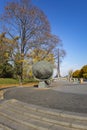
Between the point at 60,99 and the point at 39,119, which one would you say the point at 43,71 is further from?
the point at 39,119

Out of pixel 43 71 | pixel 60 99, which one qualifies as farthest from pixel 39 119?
pixel 43 71

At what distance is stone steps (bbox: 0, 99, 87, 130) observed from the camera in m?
4.89

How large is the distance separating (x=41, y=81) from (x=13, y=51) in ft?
38.4

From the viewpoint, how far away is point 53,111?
5652 mm

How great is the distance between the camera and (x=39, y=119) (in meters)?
5.63

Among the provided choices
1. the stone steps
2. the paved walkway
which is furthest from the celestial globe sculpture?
the stone steps

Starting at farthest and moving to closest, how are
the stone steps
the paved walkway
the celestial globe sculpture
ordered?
the celestial globe sculpture → the paved walkway → the stone steps

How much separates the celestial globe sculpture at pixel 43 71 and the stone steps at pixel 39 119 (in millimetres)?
6199

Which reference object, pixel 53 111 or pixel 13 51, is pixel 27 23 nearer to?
pixel 13 51

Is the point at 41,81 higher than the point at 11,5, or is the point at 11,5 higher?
the point at 11,5

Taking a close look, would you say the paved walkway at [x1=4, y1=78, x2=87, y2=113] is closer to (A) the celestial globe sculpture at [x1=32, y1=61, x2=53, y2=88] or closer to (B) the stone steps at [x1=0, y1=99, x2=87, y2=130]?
(B) the stone steps at [x1=0, y1=99, x2=87, y2=130]

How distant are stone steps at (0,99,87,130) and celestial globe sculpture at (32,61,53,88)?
6199 mm

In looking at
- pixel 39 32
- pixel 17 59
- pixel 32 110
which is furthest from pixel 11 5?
pixel 32 110

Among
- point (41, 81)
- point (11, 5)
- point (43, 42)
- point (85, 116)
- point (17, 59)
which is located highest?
point (11, 5)
